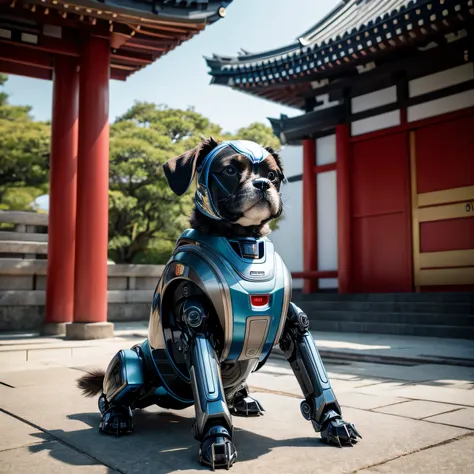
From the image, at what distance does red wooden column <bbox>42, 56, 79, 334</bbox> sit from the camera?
9875 mm

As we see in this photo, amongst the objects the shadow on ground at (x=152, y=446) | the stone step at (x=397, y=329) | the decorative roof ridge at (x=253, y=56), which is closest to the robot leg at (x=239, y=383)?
the shadow on ground at (x=152, y=446)

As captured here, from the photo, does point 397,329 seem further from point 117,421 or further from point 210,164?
point 210,164

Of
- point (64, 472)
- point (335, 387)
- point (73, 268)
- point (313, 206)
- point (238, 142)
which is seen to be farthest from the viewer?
point (313, 206)

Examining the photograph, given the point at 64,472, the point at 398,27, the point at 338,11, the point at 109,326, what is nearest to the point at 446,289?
the point at 398,27

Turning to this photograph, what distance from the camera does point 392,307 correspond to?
10.1 metres

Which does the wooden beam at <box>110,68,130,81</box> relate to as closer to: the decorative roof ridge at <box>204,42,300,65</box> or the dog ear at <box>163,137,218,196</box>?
the decorative roof ridge at <box>204,42,300,65</box>

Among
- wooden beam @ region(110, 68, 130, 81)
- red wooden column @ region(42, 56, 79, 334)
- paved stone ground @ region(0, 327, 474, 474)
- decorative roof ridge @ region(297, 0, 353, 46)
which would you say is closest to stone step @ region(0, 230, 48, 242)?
red wooden column @ region(42, 56, 79, 334)

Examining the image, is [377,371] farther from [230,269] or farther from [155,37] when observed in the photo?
[155,37]

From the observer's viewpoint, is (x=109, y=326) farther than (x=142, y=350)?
Yes

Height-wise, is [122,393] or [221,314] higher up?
[221,314]

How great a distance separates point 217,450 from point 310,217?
36.3 ft

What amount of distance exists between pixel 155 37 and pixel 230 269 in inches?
348

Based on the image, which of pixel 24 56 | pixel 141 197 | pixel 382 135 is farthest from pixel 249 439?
pixel 141 197

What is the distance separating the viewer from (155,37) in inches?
404
